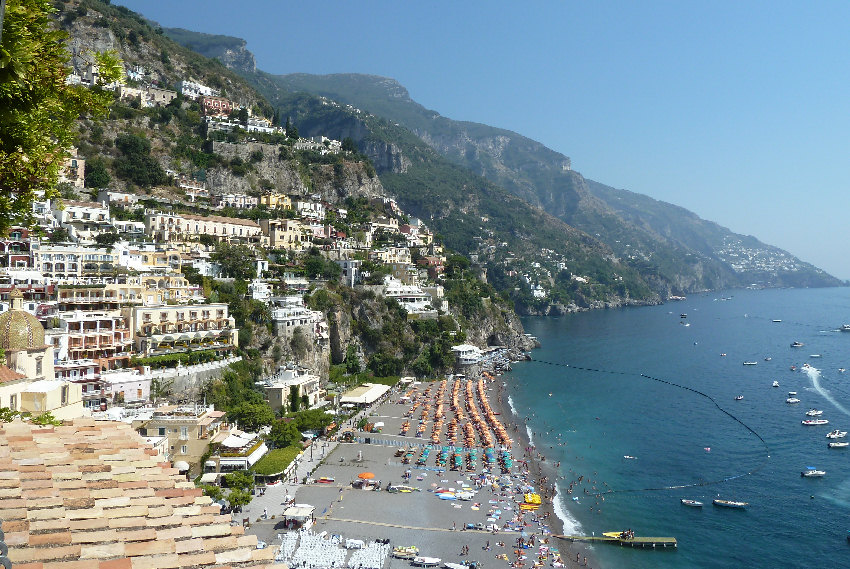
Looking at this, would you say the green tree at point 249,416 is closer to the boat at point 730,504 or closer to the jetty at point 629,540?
the jetty at point 629,540

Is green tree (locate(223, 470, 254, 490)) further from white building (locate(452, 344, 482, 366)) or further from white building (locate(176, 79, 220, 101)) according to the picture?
white building (locate(176, 79, 220, 101))

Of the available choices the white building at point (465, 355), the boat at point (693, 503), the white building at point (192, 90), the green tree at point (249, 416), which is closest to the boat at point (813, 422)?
the boat at point (693, 503)

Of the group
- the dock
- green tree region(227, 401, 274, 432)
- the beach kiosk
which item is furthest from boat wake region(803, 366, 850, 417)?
green tree region(227, 401, 274, 432)

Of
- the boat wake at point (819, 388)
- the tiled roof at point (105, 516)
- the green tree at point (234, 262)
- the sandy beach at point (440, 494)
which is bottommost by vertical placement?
the sandy beach at point (440, 494)

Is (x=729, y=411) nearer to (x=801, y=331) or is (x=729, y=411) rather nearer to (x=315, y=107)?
(x=801, y=331)

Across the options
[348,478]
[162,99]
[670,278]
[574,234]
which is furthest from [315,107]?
[348,478]

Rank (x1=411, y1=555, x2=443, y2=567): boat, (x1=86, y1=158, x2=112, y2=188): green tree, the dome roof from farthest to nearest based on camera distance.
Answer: (x1=86, y1=158, x2=112, y2=188): green tree
the dome roof
(x1=411, y1=555, x2=443, y2=567): boat

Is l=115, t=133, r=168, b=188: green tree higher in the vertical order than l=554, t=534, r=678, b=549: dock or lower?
higher
